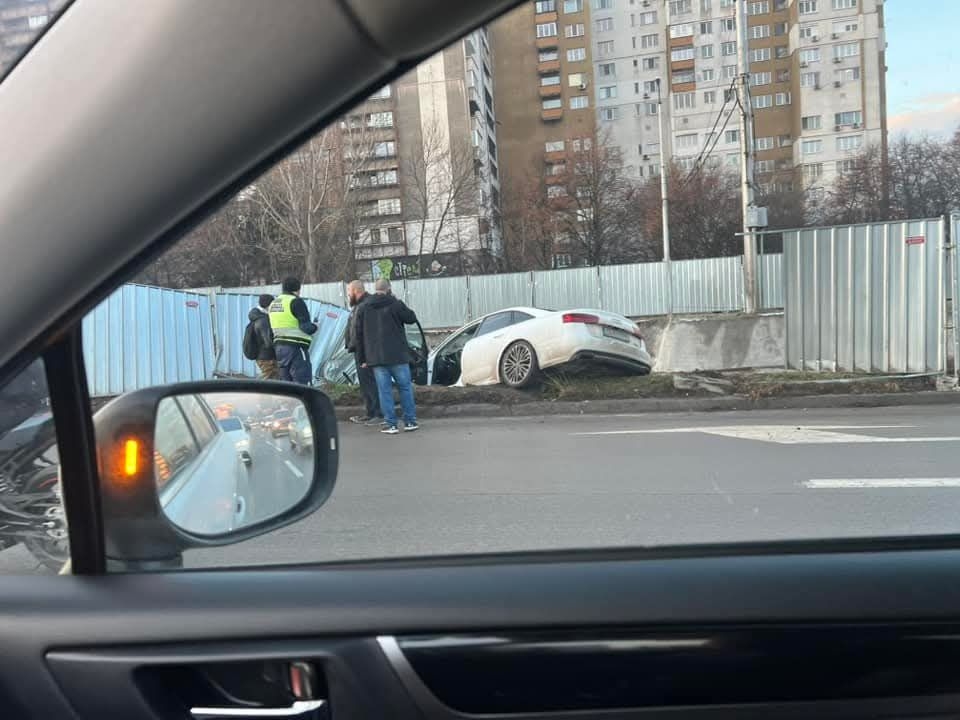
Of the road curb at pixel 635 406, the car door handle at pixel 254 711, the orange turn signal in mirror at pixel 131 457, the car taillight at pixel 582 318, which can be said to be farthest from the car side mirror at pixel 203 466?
the road curb at pixel 635 406

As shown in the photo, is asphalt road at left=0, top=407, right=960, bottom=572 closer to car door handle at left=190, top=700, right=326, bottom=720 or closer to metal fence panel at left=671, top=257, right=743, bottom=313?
car door handle at left=190, top=700, right=326, bottom=720

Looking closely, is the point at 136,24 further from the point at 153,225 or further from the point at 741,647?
the point at 741,647

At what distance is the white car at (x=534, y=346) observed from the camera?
12.6 feet

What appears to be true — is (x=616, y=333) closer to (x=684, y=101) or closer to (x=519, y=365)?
(x=519, y=365)

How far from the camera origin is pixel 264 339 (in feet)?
8.29

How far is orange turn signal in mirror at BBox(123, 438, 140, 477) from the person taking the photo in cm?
142

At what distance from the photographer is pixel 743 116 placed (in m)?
1.91

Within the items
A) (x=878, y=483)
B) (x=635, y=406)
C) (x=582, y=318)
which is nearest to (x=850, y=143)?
(x=878, y=483)

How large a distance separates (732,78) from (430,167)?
73cm

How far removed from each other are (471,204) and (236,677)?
1.06m

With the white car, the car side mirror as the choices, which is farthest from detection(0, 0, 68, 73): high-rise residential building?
the white car

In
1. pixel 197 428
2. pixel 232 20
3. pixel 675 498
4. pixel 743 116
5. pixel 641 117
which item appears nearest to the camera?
pixel 232 20

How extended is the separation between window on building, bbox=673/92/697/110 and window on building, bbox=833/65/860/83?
0.30 meters

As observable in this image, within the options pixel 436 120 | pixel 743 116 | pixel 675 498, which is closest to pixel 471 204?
pixel 436 120
